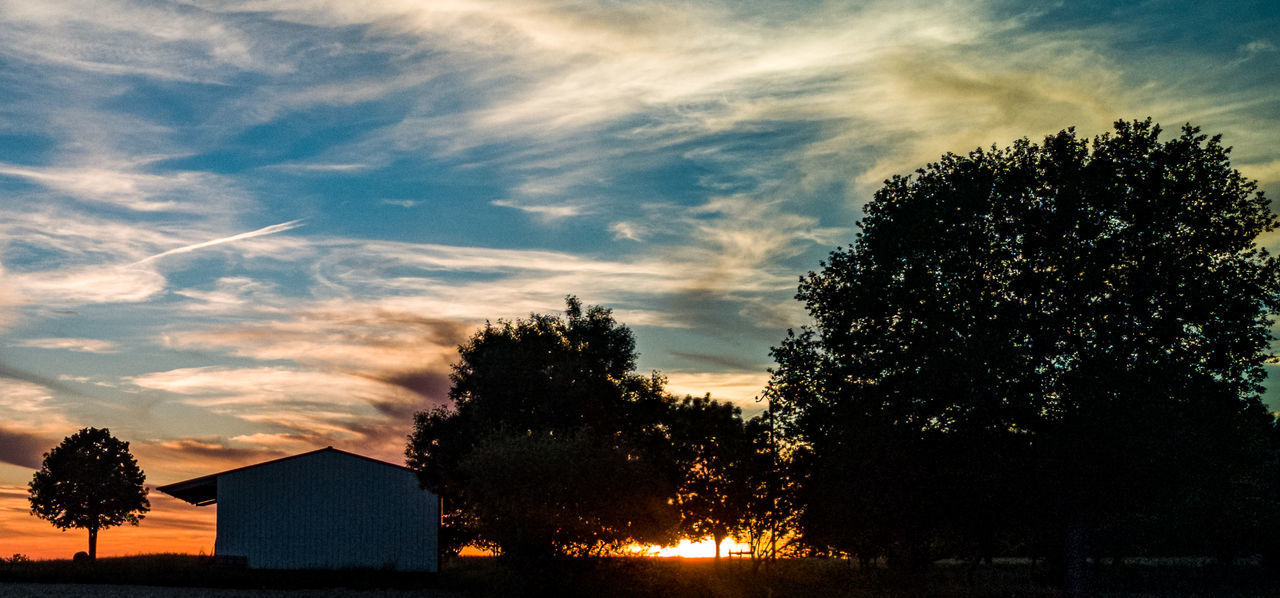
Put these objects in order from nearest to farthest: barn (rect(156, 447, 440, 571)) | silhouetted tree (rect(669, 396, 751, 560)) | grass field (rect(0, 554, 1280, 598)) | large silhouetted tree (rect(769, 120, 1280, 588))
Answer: large silhouetted tree (rect(769, 120, 1280, 588)) < grass field (rect(0, 554, 1280, 598)) < barn (rect(156, 447, 440, 571)) < silhouetted tree (rect(669, 396, 751, 560))

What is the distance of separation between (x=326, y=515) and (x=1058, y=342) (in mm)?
34461

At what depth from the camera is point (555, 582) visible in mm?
36500

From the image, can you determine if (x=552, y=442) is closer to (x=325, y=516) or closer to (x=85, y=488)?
(x=325, y=516)

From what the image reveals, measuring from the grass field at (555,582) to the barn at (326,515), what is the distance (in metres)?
1.56

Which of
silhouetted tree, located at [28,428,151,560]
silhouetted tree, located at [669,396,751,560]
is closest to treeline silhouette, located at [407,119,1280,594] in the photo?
silhouetted tree, located at [669,396,751,560]

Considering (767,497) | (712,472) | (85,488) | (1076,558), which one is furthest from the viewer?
A: (85,488)

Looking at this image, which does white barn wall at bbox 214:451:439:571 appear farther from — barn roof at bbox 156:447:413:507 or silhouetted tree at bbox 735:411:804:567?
silhouetted tree at bbox 735:411:804:567

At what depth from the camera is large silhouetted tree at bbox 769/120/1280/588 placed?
99.1 feet

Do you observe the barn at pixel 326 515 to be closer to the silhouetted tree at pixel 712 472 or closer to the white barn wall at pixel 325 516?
the white barn wall at pixel 325 516

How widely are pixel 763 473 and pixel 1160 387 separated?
2453cm

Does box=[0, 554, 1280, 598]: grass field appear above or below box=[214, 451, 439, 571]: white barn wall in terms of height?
below

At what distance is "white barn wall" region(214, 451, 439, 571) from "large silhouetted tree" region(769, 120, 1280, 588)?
923 inches

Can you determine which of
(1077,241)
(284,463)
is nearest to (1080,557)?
(1077,241)

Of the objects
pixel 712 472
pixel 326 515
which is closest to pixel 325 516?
pixel 326 515
